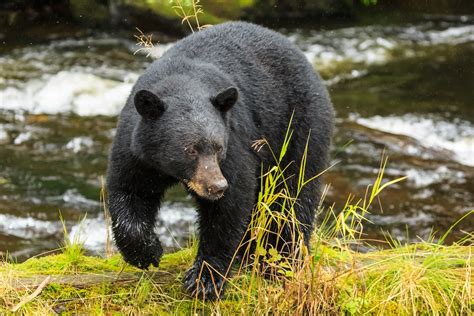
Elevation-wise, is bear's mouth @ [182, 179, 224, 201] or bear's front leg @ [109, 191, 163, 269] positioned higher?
bear's mouth @ [182, 179, 224, 201]

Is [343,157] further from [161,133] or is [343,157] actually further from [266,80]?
[161,133]

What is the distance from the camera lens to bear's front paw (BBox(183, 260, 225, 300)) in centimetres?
487

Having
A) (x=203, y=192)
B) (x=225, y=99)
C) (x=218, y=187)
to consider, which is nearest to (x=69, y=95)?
(x=225, y=99)

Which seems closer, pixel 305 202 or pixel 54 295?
pixel 54 295

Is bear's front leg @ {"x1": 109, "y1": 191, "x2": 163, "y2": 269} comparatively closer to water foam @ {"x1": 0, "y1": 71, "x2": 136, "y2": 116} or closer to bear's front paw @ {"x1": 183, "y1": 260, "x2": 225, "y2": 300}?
bear's front paw @ {"x1": 183, "y1": 260, "x2": 225, "y2": 300}

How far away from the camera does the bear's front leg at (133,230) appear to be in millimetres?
4941

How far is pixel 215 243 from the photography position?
4969mm

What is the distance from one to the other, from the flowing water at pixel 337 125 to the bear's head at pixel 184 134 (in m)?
2.35

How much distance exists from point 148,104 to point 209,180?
0.63 meters

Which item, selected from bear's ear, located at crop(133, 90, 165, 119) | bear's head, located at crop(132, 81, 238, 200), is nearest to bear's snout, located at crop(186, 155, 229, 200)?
bear's head, located at crop(132, 81, 238, 200)

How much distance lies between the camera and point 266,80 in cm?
569

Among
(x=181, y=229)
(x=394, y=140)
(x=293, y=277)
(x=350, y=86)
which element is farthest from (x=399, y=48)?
(x=293, y=277)

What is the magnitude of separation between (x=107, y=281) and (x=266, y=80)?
6.41 feet

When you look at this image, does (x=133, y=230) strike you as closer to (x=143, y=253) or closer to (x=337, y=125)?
(x=143, y=253)
